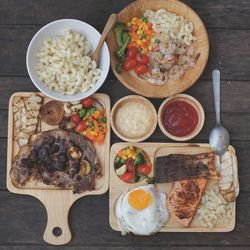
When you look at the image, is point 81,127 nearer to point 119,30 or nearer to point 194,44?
point 119,30

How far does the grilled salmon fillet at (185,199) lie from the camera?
229 cm

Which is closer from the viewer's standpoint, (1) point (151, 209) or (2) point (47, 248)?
(1) point (151, 209)

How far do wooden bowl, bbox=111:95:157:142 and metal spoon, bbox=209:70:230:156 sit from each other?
0.32 metres

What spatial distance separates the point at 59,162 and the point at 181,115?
70 centimetres

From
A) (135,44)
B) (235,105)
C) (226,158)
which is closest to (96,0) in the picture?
(135,44)

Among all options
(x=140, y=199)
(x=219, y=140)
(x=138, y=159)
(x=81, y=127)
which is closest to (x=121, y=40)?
(x=81, y=127)

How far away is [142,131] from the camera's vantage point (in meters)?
2.35

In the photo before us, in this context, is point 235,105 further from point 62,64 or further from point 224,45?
point 62,64

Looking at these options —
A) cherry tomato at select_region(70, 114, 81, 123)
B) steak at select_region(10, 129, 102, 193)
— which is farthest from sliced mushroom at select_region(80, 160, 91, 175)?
cherry tomato at select_region(70, 114, 81, 123)

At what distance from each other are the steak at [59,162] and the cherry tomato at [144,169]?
0.21 m

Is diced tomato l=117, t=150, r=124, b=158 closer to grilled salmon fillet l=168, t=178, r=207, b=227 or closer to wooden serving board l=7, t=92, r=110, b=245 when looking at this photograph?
wooden serving board l=7, t=92, r=110, b=245

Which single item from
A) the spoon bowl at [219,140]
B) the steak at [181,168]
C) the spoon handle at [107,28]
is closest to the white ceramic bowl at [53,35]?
the spoon handle at [107,28]

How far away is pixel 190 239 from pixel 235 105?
2.58 feet

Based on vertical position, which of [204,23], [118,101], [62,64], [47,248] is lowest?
[47,248]
